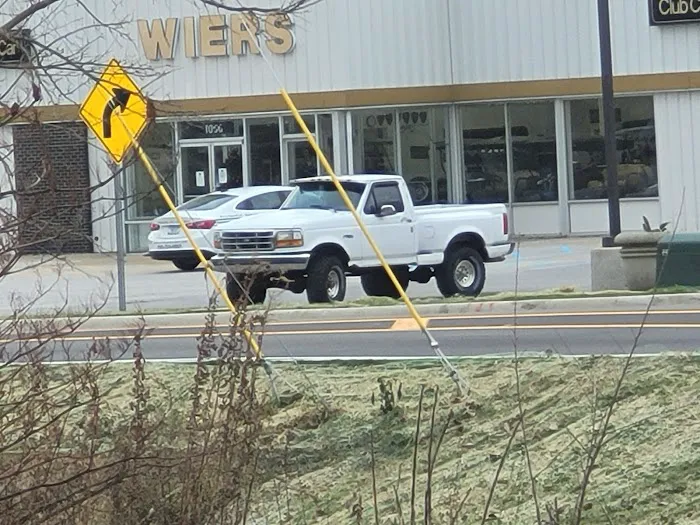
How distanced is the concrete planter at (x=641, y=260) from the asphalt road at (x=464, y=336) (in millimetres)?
2124

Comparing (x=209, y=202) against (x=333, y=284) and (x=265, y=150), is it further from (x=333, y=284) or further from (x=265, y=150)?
(x=333, y=284)

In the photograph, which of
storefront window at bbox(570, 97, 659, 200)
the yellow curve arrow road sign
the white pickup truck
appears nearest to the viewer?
the yellow curve arrow road sign

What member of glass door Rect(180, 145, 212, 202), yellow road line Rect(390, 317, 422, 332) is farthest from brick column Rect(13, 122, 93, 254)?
glass door Rect(180, 145, 212, 202)

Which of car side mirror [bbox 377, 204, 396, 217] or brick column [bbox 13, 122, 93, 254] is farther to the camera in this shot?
car side mirror [bbox 377, 204, 396, 217]

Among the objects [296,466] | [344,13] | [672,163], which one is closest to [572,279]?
A: [672,163]

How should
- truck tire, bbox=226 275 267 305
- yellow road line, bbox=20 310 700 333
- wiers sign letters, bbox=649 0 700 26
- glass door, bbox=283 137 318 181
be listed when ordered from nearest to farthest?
yellow road line, bbox=20 310 700 333 < truck tire, bbox=226 275 267 305 < wiers sign letters, bbox=649 0 700 26 < glass door, bbox=283 137 318 181

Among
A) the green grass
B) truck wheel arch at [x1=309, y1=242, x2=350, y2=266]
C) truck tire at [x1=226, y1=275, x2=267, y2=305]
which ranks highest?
truck wheel arch at [x1=309, y1=242, x2=350, y2=266]

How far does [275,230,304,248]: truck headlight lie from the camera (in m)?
18.7

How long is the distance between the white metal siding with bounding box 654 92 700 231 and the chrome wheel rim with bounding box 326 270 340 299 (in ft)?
44.9

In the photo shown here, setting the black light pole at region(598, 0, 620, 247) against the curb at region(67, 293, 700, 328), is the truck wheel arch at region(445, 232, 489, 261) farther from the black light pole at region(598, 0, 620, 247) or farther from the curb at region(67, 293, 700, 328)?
the curb at region(67, 293, 700, 328)

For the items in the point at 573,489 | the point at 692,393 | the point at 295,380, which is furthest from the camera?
the point at 295,380

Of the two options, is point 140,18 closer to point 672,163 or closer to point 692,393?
point 672,163

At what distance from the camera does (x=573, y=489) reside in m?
7.22

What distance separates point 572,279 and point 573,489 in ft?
50.4
